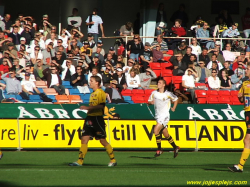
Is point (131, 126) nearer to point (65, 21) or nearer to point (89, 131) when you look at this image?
point (89, 131)

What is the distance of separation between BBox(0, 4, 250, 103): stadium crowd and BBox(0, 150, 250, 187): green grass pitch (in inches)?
252

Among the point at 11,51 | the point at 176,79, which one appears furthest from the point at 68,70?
the point at 176,79

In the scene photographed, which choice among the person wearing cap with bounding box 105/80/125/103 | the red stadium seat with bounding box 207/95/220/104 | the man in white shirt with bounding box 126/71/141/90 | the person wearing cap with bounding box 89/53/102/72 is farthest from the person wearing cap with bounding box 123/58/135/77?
the red stadium seat with bounding box 207/95/220/104

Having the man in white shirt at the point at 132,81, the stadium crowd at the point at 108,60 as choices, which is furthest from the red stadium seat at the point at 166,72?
the man in white shirt at the point at 132,81

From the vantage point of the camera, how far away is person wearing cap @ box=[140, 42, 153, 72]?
23498 mm

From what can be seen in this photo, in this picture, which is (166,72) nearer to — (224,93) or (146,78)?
(146,78)

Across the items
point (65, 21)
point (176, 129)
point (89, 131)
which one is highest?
point (65, 21)

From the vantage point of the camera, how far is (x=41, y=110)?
1822 centimetres

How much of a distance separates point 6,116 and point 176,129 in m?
5.70

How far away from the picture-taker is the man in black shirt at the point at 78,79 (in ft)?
70.3

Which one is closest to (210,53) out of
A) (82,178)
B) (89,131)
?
(89,131)

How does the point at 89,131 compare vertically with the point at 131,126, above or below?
above

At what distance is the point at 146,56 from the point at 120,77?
7.19ft

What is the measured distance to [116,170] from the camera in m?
11.1
